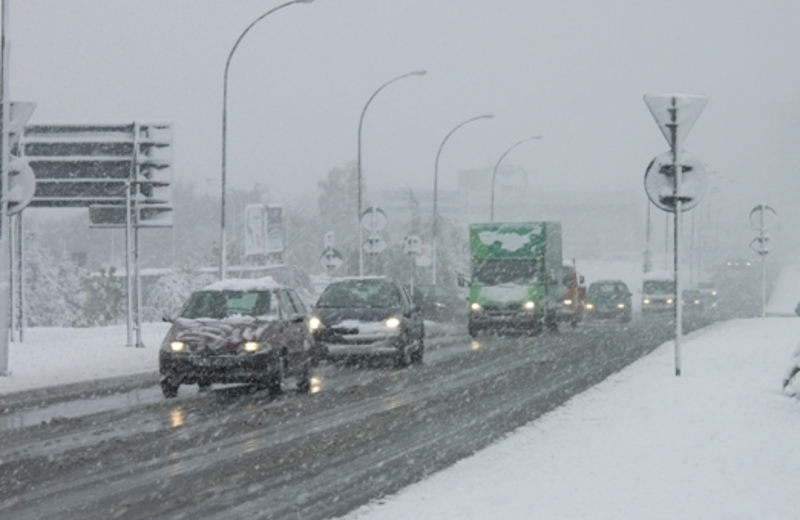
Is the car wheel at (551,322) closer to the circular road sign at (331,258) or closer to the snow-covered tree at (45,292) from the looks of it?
the circular road sign at (331,258)

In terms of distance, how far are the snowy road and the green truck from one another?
12990 mm

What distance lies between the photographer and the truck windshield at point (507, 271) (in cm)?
3256

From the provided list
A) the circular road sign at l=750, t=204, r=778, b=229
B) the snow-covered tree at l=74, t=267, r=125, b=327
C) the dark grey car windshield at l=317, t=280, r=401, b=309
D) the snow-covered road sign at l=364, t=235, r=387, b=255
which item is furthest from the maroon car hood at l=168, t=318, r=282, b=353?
the snow-covered tree at l=74, t=267, r=125, b=327

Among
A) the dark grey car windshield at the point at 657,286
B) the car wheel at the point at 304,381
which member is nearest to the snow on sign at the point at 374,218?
the dark grey car windshield at the point at 657,286

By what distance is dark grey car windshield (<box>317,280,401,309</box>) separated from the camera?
22.5 m

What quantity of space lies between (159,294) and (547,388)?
1659 inches

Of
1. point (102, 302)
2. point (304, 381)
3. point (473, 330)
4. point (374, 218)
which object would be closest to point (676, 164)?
point (304, 381)

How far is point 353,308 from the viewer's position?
22078 millimetres

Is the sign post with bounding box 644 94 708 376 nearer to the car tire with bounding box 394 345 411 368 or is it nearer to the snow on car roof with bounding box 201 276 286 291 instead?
the snow on car roof with bounding box 201 276 286 291

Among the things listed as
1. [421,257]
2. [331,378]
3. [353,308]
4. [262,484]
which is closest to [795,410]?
[262,484]

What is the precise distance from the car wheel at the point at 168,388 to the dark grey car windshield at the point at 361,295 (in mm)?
7142

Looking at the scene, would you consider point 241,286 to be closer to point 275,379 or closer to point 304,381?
point 304,381

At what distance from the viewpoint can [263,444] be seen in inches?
426

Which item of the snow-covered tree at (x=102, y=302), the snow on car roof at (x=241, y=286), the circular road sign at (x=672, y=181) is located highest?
the circular road sign at (x=672, y=181)
